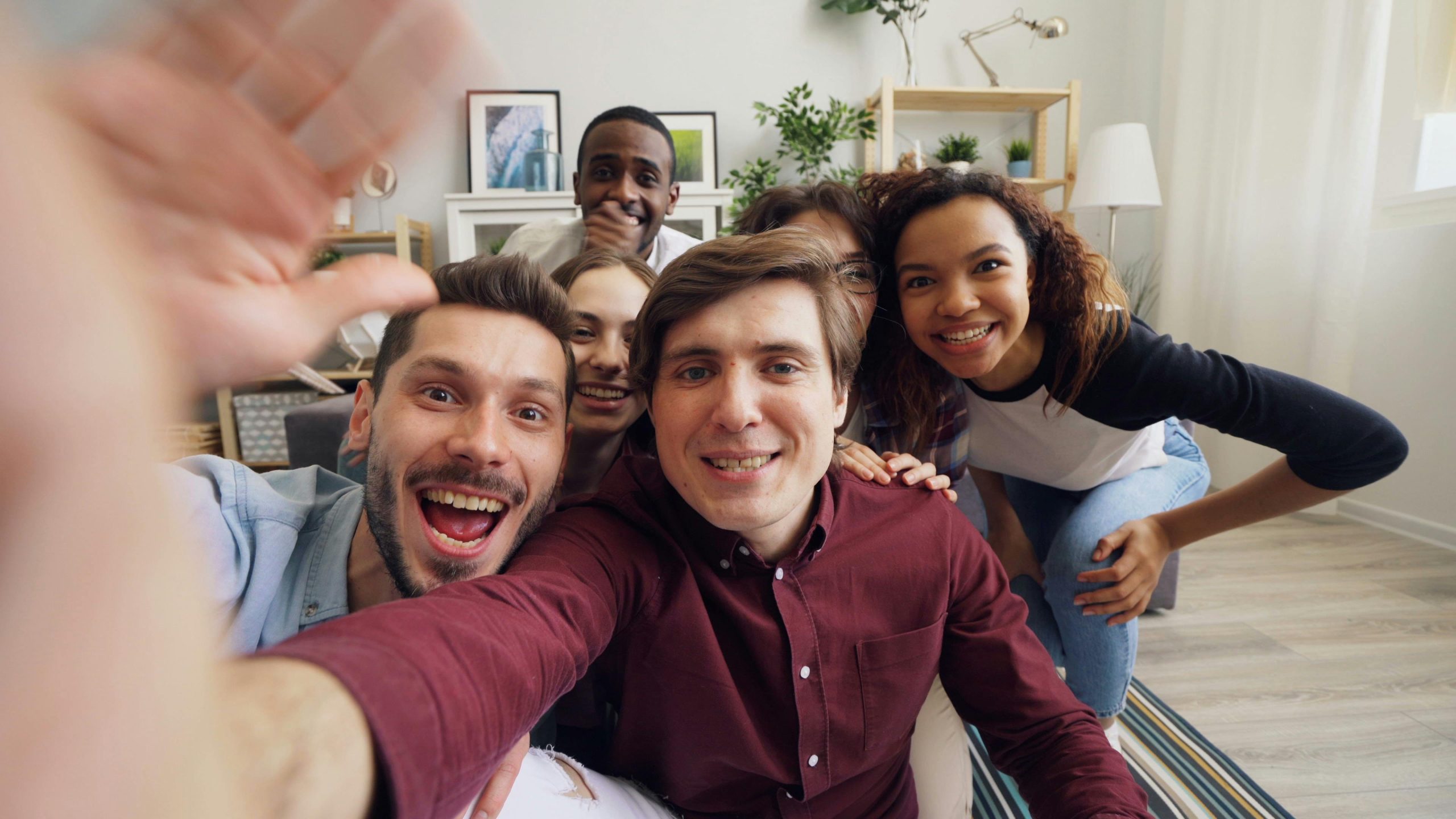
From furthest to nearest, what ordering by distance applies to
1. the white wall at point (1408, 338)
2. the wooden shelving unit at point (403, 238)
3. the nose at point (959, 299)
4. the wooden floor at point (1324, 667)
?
the wooden shelving unit at point (403, 238)
the white wall at point (1408, 338)
the wooden floor at point (1324, 667)
the nose at point (959, 299)

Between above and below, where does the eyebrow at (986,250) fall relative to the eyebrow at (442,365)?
above

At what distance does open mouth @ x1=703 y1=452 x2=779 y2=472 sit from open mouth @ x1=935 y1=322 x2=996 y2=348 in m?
0.60

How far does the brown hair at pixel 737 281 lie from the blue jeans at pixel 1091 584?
869mm

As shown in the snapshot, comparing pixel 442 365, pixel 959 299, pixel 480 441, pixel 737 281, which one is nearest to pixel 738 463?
pixel 737 281

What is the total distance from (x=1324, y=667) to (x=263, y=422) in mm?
4536

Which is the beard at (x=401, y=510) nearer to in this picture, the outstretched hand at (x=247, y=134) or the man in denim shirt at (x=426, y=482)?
the man in denim shirt at (x=426, y=482)

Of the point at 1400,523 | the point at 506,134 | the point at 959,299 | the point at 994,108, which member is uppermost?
the point at 994,108

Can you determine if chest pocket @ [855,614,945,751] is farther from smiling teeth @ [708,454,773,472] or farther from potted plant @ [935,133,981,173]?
potted plant @ [935,133,981,173]

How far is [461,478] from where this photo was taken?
1031 mm

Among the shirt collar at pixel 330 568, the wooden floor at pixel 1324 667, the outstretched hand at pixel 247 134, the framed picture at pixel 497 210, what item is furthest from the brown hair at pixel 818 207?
the framed picture at pixel 497 210

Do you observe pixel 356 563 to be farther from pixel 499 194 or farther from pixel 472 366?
pixel 499 194

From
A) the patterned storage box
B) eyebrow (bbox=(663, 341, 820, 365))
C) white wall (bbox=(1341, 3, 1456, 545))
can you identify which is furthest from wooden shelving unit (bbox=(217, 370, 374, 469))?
white wall (bbox=(1341, 3, 1456, 545))

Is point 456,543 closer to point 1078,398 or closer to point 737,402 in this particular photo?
point 737,402

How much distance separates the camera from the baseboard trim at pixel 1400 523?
288 cm
